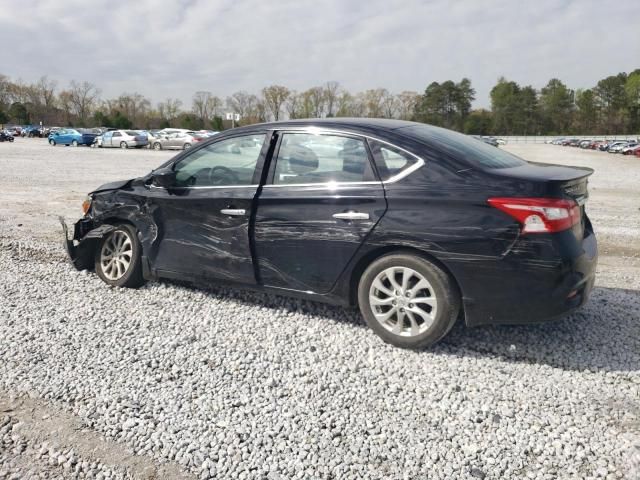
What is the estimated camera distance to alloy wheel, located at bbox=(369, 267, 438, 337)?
3502 millimetres

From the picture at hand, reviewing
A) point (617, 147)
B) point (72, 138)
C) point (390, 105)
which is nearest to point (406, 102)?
point (390, 105)

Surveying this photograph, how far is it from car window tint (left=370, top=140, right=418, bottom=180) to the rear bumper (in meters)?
0.85

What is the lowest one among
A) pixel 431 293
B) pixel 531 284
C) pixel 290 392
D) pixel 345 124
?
pixel 290 392

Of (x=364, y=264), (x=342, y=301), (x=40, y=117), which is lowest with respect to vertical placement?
(x=342, y=301)

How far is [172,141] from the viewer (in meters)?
36.0

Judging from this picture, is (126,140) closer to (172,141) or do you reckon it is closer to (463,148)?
(172,141)

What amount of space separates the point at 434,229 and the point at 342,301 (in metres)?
0.93

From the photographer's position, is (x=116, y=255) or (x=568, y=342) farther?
(x=116, y=255)

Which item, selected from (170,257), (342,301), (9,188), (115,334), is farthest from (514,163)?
(9,188)

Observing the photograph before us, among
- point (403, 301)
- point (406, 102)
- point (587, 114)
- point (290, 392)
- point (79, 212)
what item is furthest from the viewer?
point (406, 102)

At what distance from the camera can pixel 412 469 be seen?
245 cm

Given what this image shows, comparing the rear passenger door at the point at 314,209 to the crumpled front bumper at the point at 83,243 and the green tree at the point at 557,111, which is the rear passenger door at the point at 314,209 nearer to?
the crumpled front bumper at the point at 83,243

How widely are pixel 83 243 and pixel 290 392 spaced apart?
3186 millimetres

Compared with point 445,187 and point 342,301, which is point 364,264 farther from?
point 445,187
